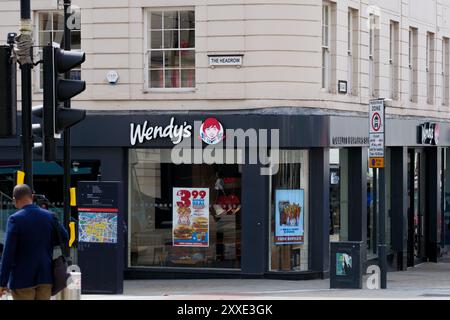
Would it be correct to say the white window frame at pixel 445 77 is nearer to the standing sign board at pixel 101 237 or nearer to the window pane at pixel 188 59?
the window pane at pixel 188 59

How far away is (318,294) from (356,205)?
687cm

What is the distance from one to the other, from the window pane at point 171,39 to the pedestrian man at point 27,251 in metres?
12.4

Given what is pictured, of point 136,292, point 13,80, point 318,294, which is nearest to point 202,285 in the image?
point 136,292

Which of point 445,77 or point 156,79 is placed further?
point 445,77

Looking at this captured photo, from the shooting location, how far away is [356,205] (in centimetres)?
2644

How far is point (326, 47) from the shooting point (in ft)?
81.5

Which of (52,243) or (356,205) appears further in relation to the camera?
(356,205)

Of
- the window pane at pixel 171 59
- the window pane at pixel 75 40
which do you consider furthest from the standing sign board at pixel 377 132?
the window pane at pixel 75 40

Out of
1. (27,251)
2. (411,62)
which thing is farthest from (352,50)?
(27,251)

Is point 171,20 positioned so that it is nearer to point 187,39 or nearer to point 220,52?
point 187,39

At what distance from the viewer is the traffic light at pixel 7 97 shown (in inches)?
502

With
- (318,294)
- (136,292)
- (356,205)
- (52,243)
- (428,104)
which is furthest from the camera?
(428,104)

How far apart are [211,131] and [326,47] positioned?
11.4ft
